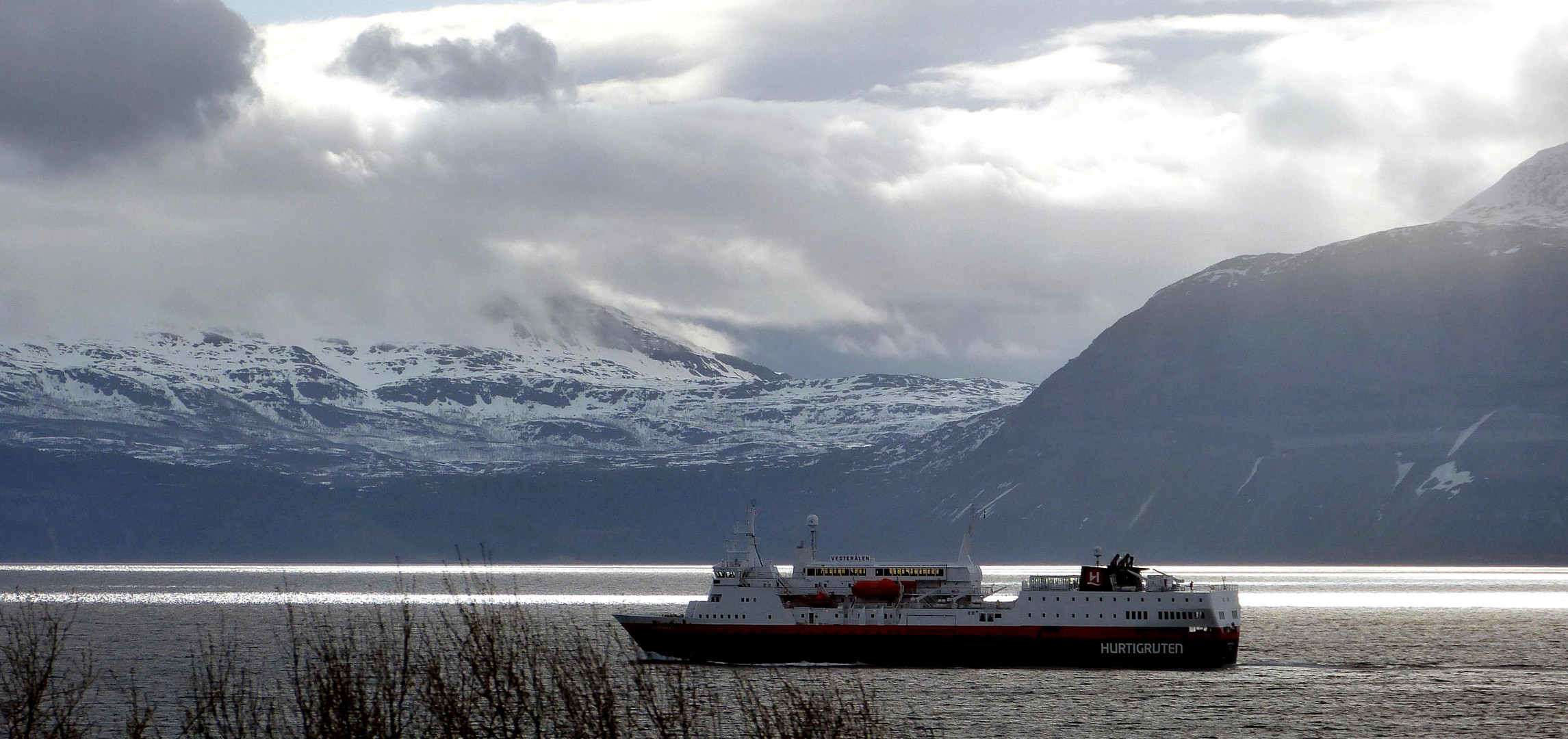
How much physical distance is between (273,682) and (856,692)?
118ft

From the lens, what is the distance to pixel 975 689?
332 ft

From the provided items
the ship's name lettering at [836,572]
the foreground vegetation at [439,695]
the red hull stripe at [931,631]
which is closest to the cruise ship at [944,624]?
the red hull stripe at [931,631]

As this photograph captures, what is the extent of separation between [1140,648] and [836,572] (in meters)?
19.8

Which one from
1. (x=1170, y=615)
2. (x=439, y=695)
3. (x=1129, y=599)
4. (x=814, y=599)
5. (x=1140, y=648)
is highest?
(x=814, y=599)

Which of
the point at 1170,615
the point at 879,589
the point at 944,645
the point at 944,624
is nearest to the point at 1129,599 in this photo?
the point at 1170,615

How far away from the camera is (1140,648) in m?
110

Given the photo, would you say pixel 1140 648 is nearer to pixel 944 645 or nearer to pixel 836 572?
pixel 944 645

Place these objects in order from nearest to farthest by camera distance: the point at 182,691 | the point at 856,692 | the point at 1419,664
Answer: the point at 856,692
the point at 182,691
the point at 1419,664

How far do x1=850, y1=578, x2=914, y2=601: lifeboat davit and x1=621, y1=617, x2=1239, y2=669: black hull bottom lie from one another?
9.31 feet

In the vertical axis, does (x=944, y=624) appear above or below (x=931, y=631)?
above

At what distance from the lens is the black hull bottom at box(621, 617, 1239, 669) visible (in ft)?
354

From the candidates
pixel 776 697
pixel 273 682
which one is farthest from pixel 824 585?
pixel 273 682

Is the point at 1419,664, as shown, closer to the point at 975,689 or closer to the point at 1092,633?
the point at 1092,633

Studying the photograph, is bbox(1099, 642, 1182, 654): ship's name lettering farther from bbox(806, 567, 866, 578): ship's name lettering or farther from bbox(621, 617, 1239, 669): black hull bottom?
bbox(806, 567, 866, 578): ship's name lettering
